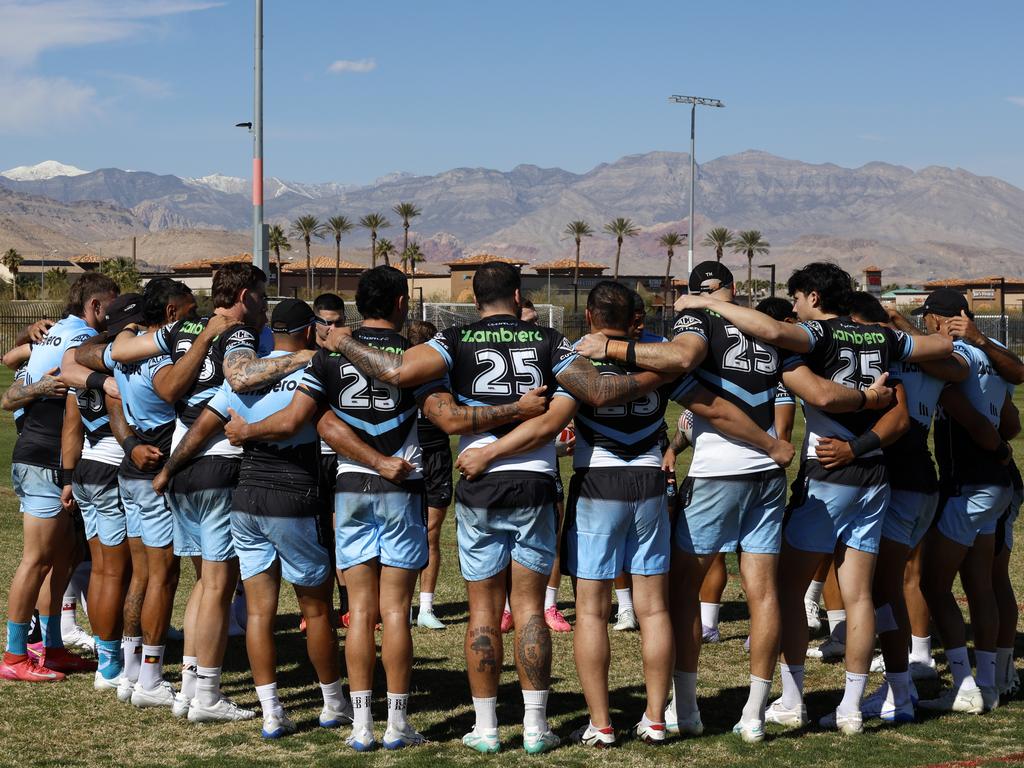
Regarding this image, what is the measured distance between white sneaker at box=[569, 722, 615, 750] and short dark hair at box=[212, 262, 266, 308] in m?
2.96

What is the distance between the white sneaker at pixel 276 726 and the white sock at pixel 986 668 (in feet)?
12.9

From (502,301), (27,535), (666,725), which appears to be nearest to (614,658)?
(666,725)

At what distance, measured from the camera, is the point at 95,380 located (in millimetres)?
7055

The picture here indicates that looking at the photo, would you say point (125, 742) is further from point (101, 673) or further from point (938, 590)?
point (938, 590)

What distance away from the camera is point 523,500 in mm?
5887

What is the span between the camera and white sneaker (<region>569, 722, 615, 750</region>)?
5.91 m

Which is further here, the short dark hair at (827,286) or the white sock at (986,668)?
the white sock at (986,668)

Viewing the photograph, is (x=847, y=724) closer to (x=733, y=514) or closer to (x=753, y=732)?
(x=753, y=732)

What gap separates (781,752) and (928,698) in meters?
1.58

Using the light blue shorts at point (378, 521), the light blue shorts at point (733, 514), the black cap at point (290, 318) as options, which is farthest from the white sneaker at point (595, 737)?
the black cap at point (290, 318)

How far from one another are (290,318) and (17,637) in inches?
111

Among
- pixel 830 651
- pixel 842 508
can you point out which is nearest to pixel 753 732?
pixel 842 508

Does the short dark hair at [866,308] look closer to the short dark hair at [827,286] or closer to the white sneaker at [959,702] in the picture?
the short dark hair at [827,286]

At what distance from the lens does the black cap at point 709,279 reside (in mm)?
6473
